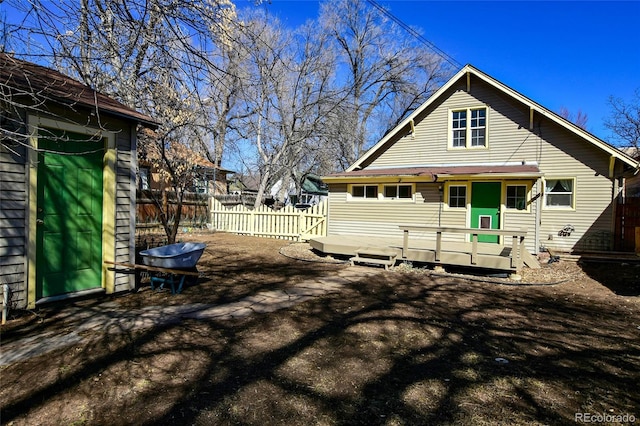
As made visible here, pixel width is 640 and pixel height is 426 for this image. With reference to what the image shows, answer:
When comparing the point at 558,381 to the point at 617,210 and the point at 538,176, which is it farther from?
the point at 617,210

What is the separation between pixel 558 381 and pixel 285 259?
26.9 feet

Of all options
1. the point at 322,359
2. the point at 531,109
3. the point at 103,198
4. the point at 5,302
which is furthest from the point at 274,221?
the point at 322,359

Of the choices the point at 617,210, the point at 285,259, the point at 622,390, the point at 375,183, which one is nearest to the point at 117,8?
the point at 622,390

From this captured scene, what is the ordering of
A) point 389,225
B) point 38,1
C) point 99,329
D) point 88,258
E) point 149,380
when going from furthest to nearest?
point 389,225 → point 88,258 → point 99,329 → point 38,1 → point 149,380

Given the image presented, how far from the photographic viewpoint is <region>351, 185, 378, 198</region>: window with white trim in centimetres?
1444

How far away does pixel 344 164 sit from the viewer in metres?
30.3

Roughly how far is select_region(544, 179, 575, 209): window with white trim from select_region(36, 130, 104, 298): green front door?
42.5 ft

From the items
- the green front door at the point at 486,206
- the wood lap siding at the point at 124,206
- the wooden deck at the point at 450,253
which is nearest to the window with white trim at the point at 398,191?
the green front door at the point at 486,206

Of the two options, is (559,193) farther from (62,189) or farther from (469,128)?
(62,189)

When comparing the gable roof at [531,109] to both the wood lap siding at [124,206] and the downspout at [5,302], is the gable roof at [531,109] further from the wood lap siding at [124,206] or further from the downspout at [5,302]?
the downspout at [5,302]

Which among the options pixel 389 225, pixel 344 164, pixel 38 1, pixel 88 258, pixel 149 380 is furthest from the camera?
pixel 344 164

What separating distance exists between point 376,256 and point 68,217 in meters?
7.25

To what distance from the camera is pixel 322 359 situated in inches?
149

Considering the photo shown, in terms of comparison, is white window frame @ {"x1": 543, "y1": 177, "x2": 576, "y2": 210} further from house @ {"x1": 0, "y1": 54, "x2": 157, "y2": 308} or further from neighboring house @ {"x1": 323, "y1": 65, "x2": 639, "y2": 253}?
house @ {"x1": 0, "y1": 54, "x2": 157, "y2": 308}
